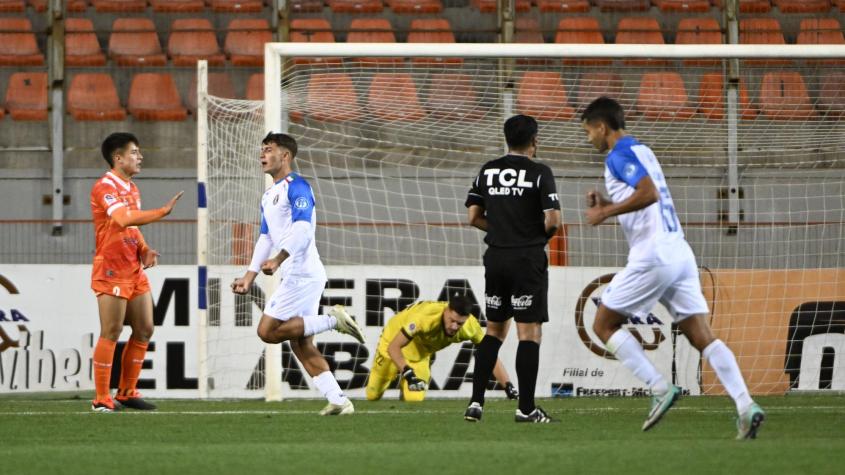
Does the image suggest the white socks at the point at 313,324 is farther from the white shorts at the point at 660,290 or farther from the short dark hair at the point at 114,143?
the white shorts at the point at 660,290

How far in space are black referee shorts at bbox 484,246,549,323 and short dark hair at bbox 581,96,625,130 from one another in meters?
1.05

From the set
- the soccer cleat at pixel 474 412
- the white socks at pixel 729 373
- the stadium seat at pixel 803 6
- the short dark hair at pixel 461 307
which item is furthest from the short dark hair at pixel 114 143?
the stadium seat at pixel 803 6

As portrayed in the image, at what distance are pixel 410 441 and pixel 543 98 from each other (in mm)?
6054

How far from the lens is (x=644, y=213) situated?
666cm

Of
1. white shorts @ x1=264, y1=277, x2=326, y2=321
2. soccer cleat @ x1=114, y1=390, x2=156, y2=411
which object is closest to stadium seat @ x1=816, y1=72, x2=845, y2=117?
white shorts @ x1=264, y1=277, x2=326, y2=321

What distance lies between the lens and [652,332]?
11.5 metres

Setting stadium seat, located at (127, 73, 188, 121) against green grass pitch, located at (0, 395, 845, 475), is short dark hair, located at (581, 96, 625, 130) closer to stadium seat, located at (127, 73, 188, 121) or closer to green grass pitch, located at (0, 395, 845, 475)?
green grass pitch, located at (0, 395, 845, 475)

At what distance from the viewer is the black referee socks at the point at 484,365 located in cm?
779

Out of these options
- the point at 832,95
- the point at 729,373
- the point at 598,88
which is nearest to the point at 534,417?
the point at 729,373

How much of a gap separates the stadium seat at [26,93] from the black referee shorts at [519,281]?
9.03m

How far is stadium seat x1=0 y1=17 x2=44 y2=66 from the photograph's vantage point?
51.0ft

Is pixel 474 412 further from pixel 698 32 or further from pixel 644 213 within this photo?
pixel 698 32

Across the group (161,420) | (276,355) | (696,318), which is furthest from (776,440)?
(276,355)

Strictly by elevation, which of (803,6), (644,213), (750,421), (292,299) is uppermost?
(803,6)
